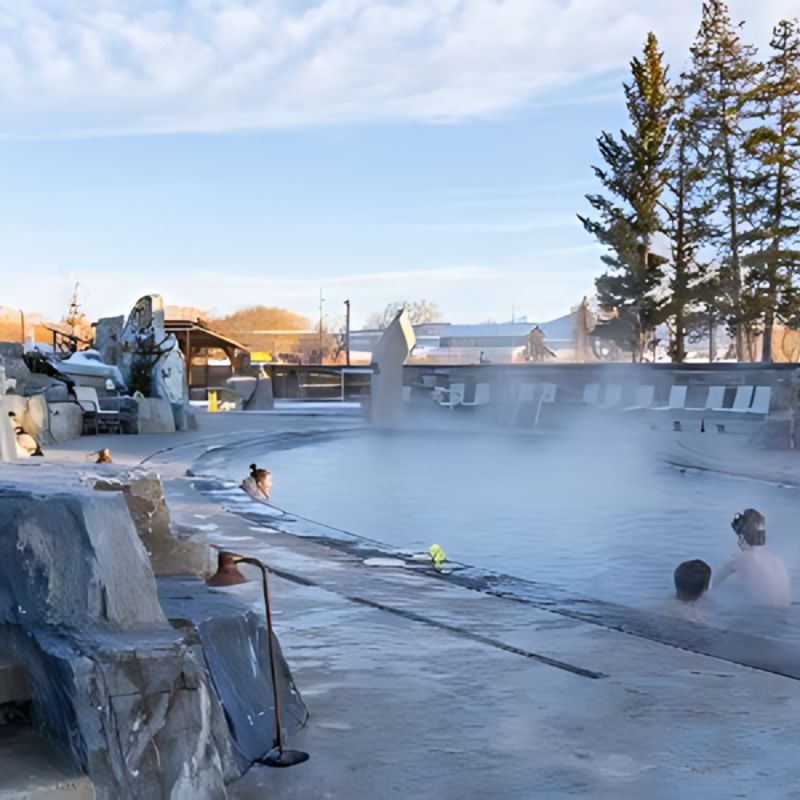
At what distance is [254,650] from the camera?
306 cm

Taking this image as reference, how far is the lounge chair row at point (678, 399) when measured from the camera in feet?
60.7

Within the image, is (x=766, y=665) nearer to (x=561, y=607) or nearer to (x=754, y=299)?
(x=561, y=607)

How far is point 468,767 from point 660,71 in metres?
30.7

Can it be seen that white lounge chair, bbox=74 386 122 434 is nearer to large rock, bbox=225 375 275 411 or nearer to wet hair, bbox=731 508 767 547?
large rock, bbox=225 375 275 411

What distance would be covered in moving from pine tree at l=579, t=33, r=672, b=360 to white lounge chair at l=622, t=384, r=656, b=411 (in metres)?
9.24

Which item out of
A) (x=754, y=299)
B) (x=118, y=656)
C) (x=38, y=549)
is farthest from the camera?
(x=754, y=299)

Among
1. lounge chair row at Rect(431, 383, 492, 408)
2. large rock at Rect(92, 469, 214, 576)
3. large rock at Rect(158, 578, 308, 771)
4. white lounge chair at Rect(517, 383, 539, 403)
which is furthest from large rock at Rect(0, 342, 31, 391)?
large rock at Rect(158, 578, 308, 771)

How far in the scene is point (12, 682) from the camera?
2.28 metres

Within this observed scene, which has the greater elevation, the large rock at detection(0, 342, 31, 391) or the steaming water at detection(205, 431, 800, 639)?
the large rock at detection(0, 342, 31, 391)

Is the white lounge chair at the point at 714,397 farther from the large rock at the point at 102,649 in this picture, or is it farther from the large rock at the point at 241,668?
the large rock at the point at 102,649

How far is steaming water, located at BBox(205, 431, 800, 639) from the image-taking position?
8289mm

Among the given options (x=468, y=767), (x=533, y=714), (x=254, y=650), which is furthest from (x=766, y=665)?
(x=254, y=650)

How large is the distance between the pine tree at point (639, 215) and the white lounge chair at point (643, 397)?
9242 mm

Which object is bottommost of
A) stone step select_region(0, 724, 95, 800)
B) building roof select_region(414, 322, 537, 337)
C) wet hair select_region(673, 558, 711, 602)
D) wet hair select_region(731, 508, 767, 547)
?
wet hair select_region(673, 558, 711, 602)
